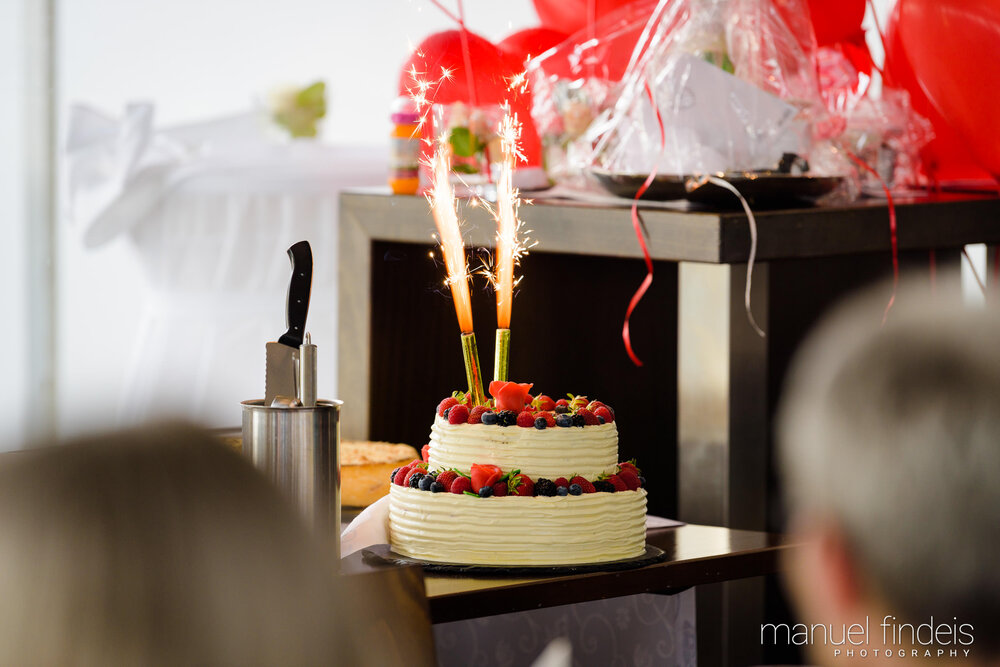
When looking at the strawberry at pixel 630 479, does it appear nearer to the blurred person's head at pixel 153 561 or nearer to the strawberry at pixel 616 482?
the strawberry at pixel 616 482

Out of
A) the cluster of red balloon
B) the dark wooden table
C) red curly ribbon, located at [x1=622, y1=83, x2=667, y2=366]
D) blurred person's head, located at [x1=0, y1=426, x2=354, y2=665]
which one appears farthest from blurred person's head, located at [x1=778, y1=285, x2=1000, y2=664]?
the cluster of red balloon

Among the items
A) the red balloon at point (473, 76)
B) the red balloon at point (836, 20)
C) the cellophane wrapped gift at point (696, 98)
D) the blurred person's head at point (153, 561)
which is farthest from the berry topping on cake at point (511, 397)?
the red balloon at point (836, 20)

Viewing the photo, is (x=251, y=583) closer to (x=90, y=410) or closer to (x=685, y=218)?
(x=90, y=410)

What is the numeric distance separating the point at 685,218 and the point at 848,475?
1017 millimetres

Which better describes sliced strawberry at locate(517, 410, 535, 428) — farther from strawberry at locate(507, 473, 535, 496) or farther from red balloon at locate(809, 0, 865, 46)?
red balloon at locate(809, 0, 865, 46)

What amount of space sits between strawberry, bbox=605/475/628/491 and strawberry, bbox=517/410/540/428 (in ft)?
0.31

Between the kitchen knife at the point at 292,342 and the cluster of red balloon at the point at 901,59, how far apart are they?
2.41 feet

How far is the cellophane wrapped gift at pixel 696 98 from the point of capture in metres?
1.80

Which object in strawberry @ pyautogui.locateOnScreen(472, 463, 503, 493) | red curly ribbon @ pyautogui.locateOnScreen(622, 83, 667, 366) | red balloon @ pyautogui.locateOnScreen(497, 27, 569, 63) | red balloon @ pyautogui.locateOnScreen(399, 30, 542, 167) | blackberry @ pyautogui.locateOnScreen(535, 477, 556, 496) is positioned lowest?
blackberry @ pyautogui.locateOnScreen(535, 477, 556, 496)

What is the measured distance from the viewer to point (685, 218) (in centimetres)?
167

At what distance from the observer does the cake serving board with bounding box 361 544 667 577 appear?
128 centimetres

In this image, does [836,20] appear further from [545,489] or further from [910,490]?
[910,490]

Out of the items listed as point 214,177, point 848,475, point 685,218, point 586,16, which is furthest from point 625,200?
point 214,177

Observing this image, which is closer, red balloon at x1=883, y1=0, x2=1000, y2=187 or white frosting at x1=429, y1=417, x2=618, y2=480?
white frosting at x1=429, y1=417, x2=618, y2=480
